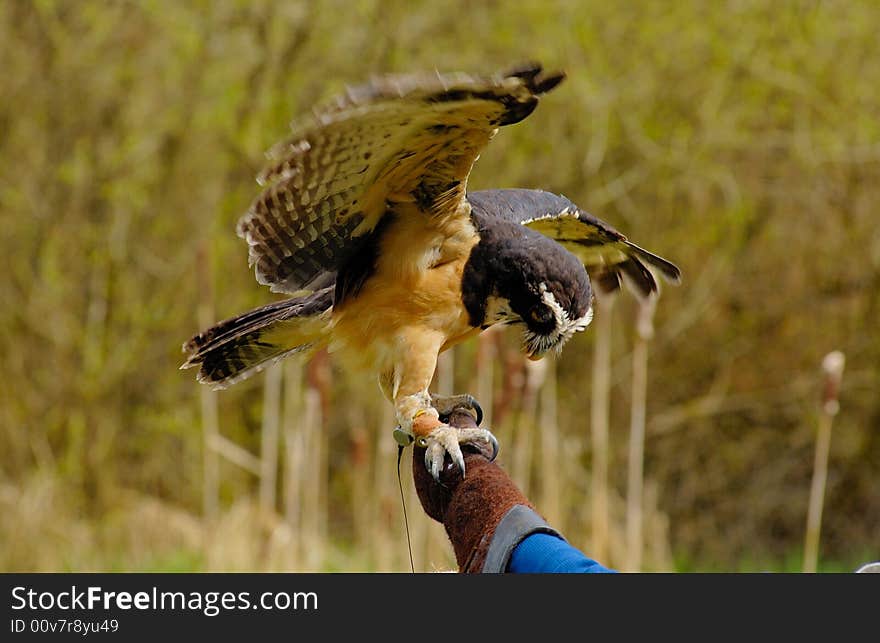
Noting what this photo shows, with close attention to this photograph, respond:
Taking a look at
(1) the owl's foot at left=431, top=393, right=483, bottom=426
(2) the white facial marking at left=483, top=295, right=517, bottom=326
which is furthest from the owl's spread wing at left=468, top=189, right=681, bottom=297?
(1) the owl's foot at left=431, top=393, right=483, bottom=426

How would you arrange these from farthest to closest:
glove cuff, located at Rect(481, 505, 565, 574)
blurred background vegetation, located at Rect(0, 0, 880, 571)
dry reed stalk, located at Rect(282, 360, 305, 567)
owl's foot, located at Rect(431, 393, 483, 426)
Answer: blurred background vegetation, located at Rect(0, 0, 880, 571)
dry reed stalk, located at Rect(282, 360, 305, 567)
owl's foot, located at Rect(431, 393, 483, 426)
glove cuff, located at Rect(481, 505, 565, 574)

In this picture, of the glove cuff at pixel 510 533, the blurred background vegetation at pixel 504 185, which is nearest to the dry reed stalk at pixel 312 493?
the blurred background vegetation at pixel 504 185

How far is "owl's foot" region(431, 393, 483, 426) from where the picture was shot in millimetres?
3178

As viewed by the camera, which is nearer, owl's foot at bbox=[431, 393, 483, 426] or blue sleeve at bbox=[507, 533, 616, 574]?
blue sleeve at bbox=[507, 533, 616, 574]

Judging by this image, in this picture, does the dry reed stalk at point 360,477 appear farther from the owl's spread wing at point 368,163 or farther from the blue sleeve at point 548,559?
the blue sleeve at point 548,559

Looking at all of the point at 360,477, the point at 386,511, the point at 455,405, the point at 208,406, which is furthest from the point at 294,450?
the point at 455,405

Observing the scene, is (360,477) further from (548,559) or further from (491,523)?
(548,559)

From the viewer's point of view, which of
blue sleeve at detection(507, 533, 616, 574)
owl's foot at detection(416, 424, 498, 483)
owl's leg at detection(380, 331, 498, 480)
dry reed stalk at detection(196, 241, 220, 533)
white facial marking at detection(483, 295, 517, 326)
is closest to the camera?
blue sleeve at detection(507, 533, 616, 574)

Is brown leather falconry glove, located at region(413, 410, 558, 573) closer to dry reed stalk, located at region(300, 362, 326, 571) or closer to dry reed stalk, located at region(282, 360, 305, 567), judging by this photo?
dry reed stalk, located at region(282, 360, 305, 567)

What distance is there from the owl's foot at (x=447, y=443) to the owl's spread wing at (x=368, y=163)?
2.00 feet

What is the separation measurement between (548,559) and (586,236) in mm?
1937

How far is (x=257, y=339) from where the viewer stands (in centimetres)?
330

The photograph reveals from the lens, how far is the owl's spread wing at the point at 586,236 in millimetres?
3262

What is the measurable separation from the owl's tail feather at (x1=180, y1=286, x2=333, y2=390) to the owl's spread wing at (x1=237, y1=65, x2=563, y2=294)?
0.09m
